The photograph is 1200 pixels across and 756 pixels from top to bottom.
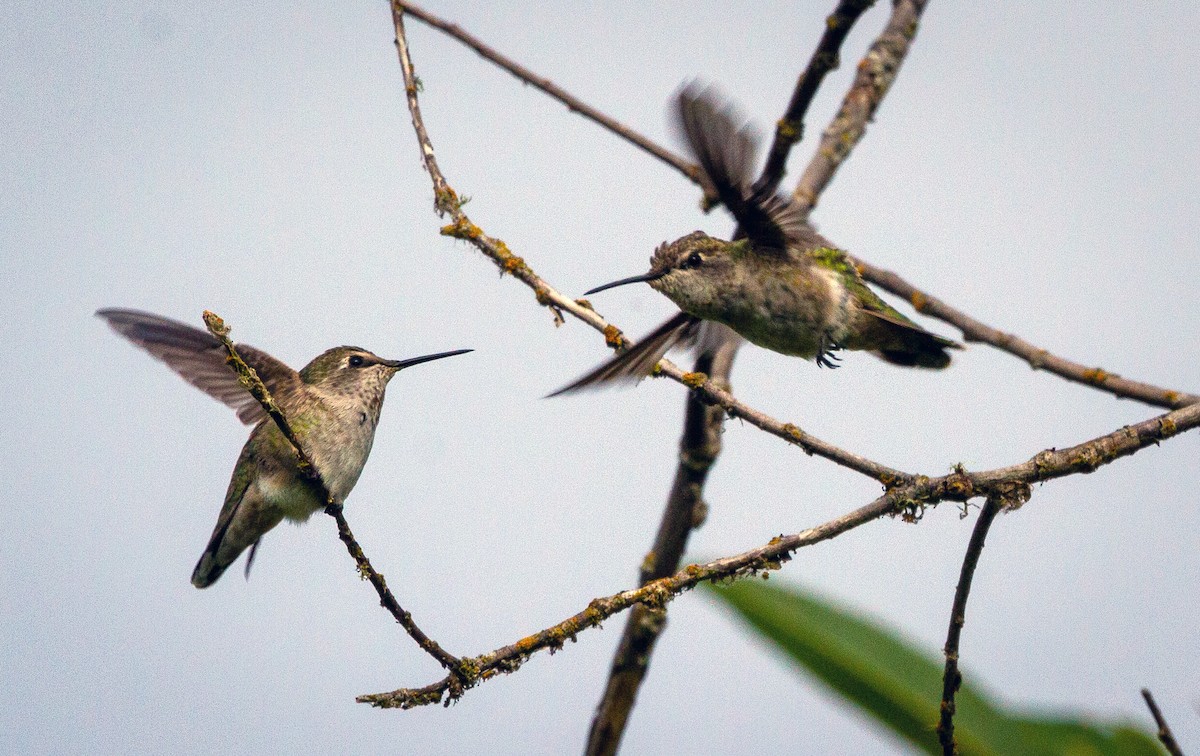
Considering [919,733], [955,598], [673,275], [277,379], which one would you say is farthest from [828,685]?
[277,379]

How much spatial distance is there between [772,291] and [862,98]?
7.16ft

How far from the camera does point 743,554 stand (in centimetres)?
308

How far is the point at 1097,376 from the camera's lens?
4.72 m

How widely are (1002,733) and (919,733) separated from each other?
0.85 ft

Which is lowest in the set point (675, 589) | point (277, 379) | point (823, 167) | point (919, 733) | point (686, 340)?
point (919, 733)

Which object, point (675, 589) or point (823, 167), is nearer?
point (675, 589)

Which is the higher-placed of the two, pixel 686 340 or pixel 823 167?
pixel 823 167

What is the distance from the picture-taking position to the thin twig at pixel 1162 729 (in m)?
2.53

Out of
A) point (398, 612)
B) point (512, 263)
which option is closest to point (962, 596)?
point (398, 612)

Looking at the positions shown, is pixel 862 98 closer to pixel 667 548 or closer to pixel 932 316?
pixel 932 316

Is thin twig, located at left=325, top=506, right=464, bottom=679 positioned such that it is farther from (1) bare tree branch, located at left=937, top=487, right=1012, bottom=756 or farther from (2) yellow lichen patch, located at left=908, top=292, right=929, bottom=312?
(2) yellow lichen patch, located at left=908, top=292, right=929, bottom=312

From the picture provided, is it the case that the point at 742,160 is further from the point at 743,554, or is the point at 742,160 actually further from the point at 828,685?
the point at 828,685

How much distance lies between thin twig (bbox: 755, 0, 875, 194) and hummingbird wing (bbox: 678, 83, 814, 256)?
10cm

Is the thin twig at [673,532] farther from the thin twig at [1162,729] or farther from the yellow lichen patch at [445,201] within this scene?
the thin twig at [1162,729]
